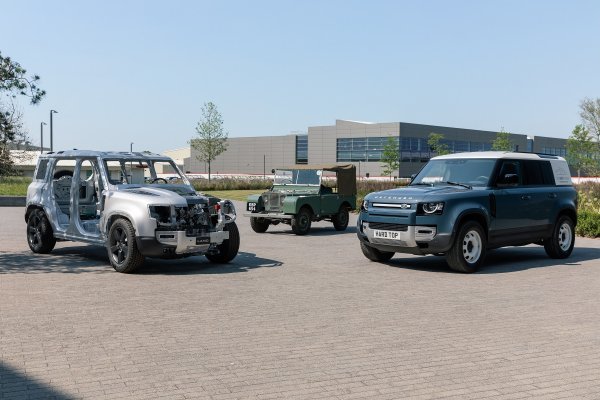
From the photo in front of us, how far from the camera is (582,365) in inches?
214

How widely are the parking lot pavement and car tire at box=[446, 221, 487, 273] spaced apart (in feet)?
0.93

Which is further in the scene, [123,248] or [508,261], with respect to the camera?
[508,261]

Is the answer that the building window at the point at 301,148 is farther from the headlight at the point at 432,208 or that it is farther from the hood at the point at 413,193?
the headlight at the point at 432,208

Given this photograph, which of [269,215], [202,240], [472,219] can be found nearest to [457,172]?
[472,219]

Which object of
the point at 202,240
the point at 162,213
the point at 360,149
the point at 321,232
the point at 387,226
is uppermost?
the point at 360,149

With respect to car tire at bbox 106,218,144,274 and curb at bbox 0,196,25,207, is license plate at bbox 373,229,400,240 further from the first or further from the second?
curb at bbox 0,196,25,207

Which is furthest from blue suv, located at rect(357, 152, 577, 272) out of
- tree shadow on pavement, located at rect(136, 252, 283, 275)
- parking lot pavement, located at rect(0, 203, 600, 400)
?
tree shadow on pavement, located at rect(136, 252, 283, 275)

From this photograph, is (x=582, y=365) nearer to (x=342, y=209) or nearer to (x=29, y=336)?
(x=29, y=336)

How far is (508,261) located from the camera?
41.1 feet

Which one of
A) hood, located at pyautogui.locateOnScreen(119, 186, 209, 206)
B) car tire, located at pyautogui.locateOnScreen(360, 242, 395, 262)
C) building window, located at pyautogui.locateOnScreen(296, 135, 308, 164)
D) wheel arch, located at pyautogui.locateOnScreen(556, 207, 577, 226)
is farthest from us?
building window, located at pyautogui.locateOnScreen(296, 135, 308, 164)

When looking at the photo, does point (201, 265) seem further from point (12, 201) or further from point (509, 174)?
point (12, 201)

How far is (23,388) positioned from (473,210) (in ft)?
25.9

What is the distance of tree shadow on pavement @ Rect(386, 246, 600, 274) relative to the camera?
11461 millimetres

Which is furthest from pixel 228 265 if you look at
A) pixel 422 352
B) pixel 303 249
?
pixel 422 352
